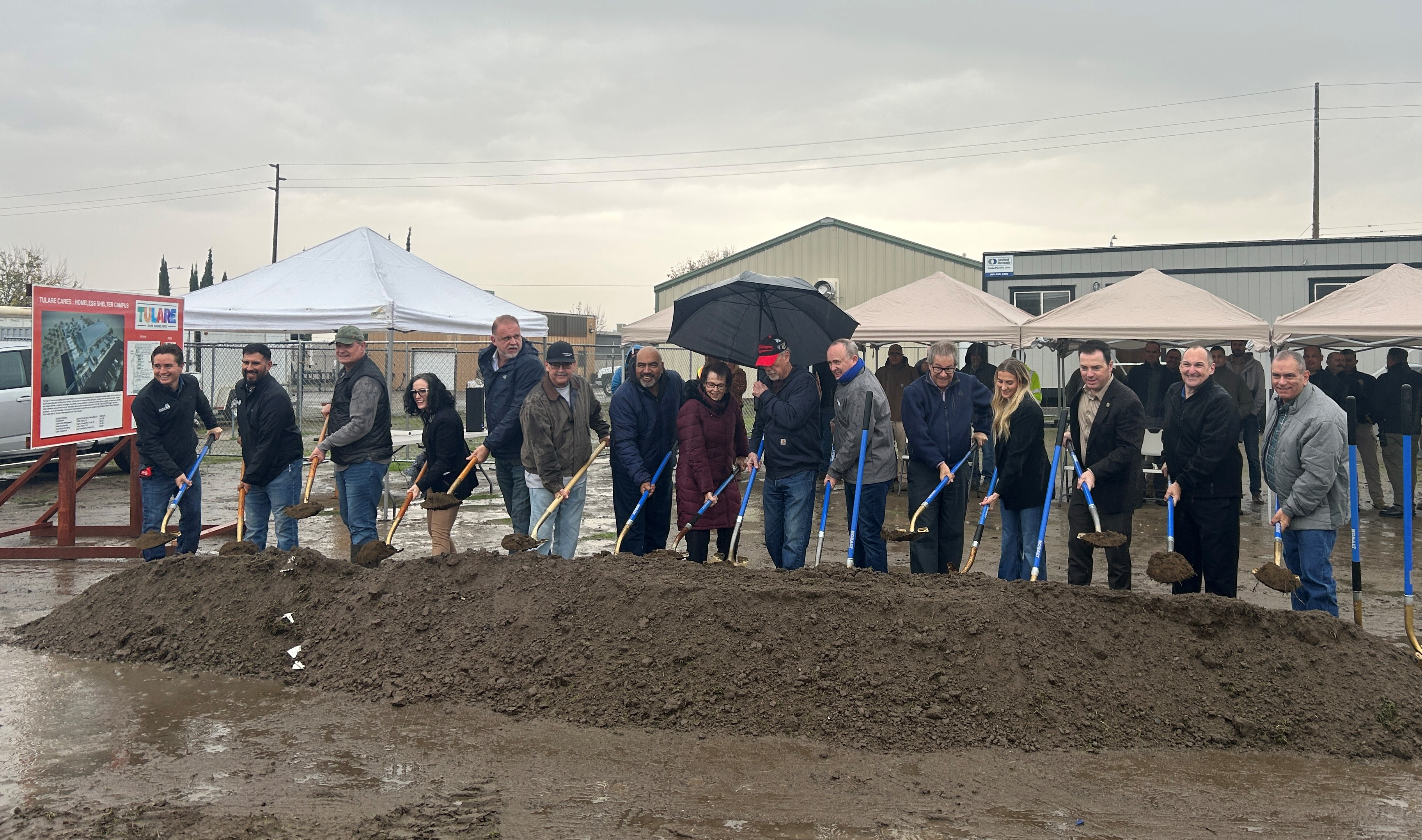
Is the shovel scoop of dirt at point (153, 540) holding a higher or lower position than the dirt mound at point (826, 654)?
higher

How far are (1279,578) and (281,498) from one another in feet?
21.7

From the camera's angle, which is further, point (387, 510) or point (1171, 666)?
point (387, 510)

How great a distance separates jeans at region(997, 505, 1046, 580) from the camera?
652 cm

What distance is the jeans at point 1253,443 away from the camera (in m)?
11.1

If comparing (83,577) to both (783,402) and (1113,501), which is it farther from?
(1113,501)

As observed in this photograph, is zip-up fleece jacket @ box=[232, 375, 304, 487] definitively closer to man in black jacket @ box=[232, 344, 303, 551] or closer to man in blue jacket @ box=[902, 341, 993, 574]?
man in black jacket @ box=[232, 344, 303, 551]

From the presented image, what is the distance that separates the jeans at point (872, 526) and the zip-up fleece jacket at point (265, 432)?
4135 mm

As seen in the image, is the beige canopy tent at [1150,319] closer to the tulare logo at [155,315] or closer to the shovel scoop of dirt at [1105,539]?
the shovel scoop of dirt at [1105,539]

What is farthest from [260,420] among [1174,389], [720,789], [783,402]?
[1174,389]

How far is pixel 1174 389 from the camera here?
6938mm

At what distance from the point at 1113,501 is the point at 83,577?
7.82 metres

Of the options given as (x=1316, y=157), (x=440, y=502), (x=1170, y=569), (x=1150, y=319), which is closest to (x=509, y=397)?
→ (x=440, y=502)

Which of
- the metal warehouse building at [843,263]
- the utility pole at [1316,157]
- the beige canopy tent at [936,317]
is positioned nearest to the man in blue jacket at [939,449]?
the beige canopy tent at [936,317]

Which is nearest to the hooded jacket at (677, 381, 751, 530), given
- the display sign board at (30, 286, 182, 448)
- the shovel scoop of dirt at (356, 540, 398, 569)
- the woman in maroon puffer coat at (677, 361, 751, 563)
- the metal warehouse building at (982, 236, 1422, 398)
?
the woman in maroon puffer coat at (677, 361, 751, 563)
